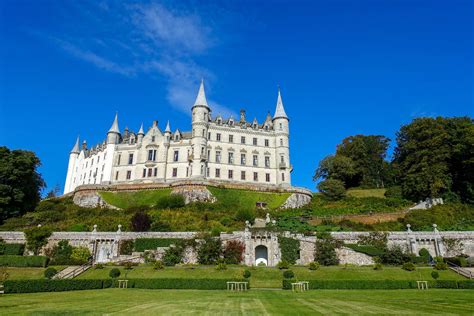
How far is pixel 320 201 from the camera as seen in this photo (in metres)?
59.2

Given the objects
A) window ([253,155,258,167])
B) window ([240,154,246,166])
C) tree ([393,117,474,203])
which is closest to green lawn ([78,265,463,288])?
tree ([393,117,474,203])

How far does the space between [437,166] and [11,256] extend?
52535 mm

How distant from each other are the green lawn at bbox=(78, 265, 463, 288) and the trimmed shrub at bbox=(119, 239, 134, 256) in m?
5.87

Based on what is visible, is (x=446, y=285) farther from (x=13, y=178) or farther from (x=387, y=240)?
(x=13, y=178)

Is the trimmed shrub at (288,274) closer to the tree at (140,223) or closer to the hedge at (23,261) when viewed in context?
the tree at (140,223)

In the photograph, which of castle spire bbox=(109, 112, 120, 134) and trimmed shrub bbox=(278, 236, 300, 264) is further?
castle spire bbox=(109, 112, 120, 134)

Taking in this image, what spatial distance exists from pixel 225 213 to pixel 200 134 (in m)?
18.4

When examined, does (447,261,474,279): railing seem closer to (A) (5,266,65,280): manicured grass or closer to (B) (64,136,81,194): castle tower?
(A) (5,266,65,280): manicured grass

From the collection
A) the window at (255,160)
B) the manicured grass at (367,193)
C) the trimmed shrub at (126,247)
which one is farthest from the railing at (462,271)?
the window at (255,160)

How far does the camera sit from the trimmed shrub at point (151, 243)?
3794 cm

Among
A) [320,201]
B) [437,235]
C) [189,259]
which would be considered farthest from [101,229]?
[437,235]

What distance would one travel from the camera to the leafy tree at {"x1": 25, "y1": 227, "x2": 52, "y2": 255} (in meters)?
38.6

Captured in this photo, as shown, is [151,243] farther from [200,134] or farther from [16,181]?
[200,134]

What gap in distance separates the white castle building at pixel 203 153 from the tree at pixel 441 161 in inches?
787
